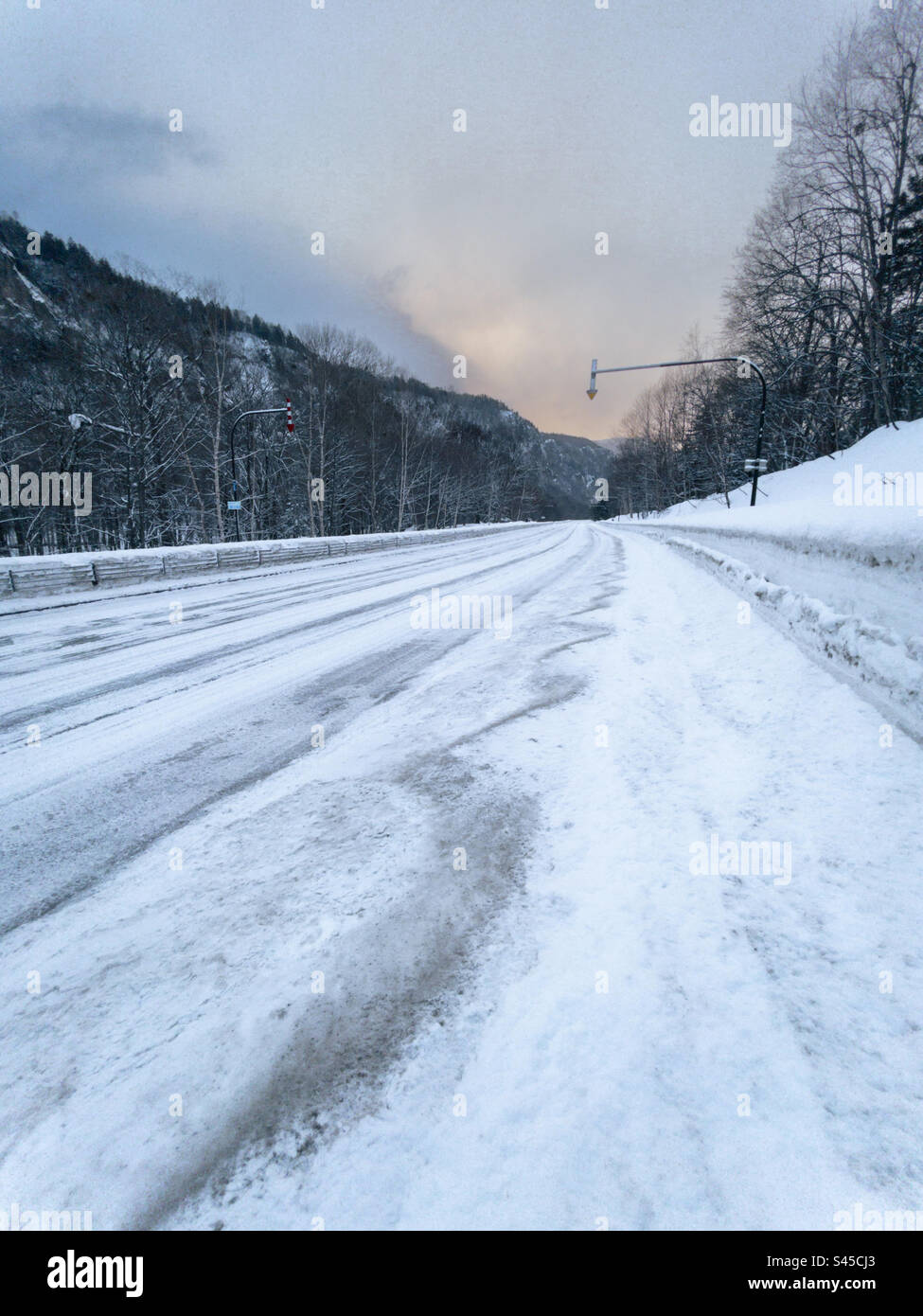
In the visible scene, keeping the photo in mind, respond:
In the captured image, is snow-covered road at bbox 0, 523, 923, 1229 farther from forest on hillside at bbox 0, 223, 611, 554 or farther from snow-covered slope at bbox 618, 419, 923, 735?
forest on hillside at bbox 0, 223, 611, 554

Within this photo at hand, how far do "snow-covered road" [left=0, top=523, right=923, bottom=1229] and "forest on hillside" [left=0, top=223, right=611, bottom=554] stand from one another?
22.2 metres

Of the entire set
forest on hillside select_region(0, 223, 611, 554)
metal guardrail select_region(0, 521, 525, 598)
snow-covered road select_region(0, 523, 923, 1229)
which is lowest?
snow-covered road select_region(0, 523, 923, 1229)

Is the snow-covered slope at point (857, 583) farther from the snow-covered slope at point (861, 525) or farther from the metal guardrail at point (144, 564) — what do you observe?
the metal guardrail at point (144, 564)

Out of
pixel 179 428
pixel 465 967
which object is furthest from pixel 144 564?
pixel 179 428

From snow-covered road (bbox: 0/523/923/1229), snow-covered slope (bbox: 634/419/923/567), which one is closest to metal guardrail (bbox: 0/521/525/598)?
snow-covered road (bbox: 0/523/923/1229)

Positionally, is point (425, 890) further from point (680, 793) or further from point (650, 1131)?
point (680, 793)

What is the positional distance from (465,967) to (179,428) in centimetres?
3356

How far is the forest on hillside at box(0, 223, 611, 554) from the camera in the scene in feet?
80.0

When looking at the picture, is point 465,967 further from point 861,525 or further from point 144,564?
point 144,564

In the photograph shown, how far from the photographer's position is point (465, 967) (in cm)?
158

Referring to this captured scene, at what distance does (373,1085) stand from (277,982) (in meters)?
0.45

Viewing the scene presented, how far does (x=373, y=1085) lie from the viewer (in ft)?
4.08
